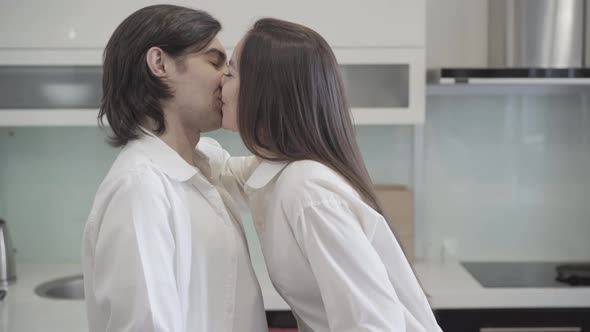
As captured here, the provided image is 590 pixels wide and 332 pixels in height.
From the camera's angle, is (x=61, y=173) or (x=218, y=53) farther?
(x=61, y=173)

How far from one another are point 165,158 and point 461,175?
1.90 metres

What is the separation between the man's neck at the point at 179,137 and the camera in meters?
1.50

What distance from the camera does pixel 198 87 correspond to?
1496 millimetres

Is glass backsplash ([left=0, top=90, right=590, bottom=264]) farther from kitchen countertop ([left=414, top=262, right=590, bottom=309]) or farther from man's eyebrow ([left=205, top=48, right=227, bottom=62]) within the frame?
man's eyebrow ([left=205, top=48, right=227, bottom=62])

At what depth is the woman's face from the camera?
1416mm

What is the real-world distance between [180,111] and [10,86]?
140 cm

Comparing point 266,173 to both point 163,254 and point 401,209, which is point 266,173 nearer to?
point 163,254

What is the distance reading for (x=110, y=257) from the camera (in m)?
1.23

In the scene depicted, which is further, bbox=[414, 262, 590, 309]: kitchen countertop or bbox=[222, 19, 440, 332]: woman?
bbox=[414, 262, 590, 309]: kitchen countertop

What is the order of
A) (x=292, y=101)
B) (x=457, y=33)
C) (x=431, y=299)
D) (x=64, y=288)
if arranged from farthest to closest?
(x=457, y=33), (x=64, y=288), (x=431, y=299), (x=292, y=101)

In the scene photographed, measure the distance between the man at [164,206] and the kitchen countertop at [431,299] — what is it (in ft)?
3.01

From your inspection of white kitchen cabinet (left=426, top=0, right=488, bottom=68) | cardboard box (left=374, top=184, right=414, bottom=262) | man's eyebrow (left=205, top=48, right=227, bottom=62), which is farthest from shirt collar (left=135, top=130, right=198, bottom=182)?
white kitchen cabinet (left=426, top=0, right=488, bottom=68)

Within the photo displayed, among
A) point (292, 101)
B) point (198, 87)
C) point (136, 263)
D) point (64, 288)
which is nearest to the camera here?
point (136, 263)

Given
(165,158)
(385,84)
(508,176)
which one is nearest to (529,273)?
(508,176)
